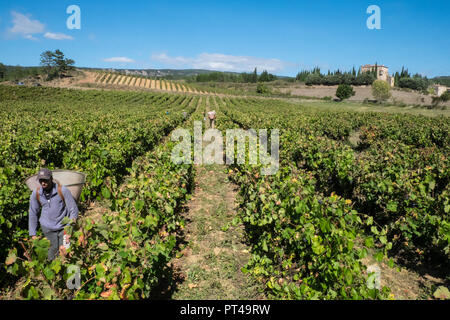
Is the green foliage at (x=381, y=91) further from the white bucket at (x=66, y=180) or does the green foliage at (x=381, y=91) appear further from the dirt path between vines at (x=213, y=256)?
the white bucket at (x=66, y=180)

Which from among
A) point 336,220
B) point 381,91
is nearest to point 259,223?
point 336,220

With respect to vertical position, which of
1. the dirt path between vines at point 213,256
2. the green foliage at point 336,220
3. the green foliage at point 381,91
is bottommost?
the dirt path between vines at point 213,256

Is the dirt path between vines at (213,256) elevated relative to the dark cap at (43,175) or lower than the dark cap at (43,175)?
lower

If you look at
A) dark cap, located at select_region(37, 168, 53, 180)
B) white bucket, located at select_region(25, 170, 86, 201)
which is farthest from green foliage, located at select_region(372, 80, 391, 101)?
dark cap, located at select_region(37, 168, 53, 180)

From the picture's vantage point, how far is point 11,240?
4.62m

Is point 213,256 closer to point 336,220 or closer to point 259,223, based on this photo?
point 259,223

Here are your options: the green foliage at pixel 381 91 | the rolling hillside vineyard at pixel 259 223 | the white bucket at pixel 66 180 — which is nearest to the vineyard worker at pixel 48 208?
the rolling hillside vineyard at pixel 259 223

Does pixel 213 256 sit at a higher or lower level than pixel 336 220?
lower
